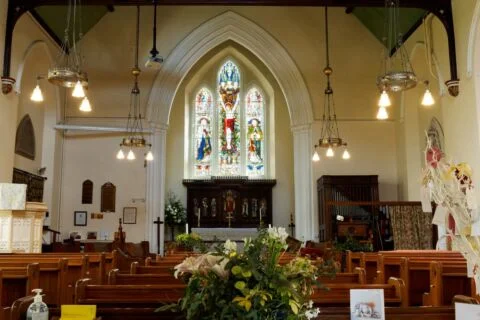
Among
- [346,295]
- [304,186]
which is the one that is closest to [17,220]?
[346,295]

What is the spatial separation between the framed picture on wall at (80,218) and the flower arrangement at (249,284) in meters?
11.4

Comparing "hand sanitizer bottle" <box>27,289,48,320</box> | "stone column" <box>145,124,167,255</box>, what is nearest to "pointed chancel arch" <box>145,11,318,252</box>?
"stone column" <box>145,124,167,255</box>

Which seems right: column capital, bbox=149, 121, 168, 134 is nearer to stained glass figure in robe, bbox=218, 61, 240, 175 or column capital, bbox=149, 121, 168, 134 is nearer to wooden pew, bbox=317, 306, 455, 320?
stained glass figure in robe, bbox=218, 61, 240, 175

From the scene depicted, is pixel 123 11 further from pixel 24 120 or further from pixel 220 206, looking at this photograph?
pixel 220 206

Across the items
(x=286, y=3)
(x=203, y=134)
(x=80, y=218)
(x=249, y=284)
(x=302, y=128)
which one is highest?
(x=286, y=3)

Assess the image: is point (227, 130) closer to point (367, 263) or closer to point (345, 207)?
point (345, 207)

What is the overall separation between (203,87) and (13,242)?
32.3 feet

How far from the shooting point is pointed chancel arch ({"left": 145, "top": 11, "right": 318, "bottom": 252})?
508 inches

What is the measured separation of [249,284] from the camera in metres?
1.83

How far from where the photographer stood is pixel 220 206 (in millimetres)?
15094

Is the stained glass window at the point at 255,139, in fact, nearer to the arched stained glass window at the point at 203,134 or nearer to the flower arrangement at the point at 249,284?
the arched stained glass window at the point at 203,134

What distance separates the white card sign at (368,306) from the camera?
2.12 meters

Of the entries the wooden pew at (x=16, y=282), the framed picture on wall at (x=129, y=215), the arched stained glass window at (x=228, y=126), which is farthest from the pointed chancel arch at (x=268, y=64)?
the wooden pew at (x=16, y=282)

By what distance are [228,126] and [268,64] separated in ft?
10.7
